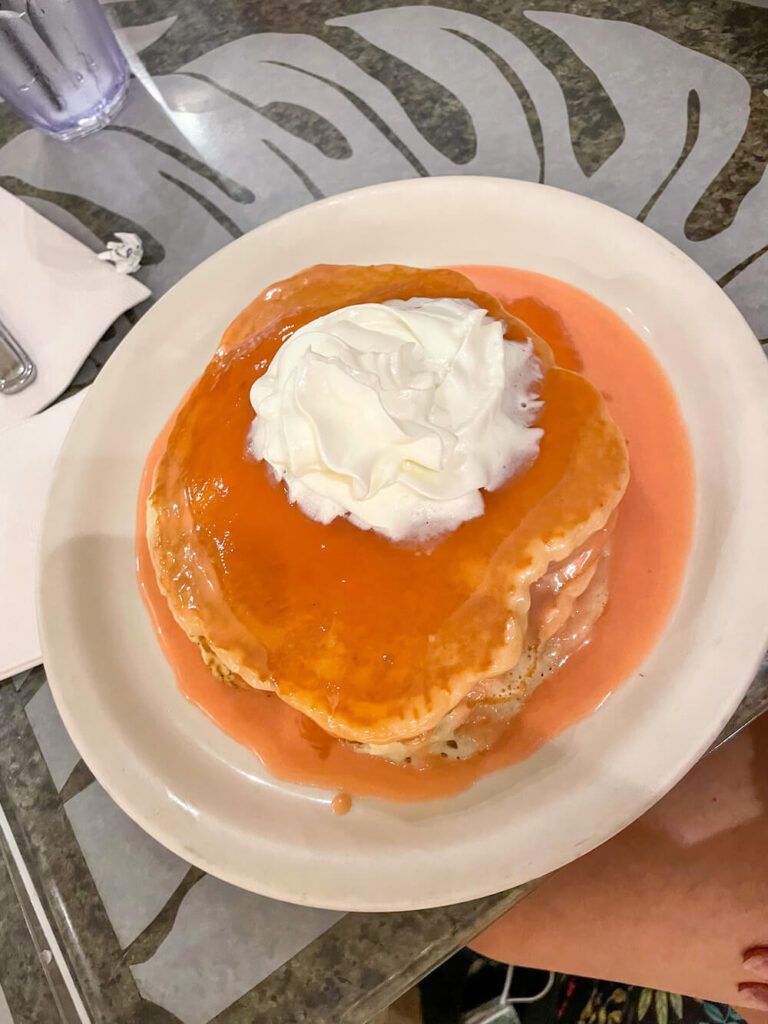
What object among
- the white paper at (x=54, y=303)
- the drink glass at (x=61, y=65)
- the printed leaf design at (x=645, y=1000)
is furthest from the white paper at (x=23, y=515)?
the printed leaf design at (x=645, y=1000)

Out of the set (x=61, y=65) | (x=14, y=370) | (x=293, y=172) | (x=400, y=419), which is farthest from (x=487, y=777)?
(x=61, y=65)

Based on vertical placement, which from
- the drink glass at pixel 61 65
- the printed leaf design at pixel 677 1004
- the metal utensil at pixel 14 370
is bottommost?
the printed leaf design at pixel 677 1004

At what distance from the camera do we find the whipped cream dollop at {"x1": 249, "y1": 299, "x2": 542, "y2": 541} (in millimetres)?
971

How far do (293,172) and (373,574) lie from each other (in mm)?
1023

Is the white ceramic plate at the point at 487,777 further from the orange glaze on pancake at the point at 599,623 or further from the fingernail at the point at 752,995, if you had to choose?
the fingernail at the point at 752,995

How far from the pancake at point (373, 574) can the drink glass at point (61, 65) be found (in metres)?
1.00

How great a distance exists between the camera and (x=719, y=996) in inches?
47.8

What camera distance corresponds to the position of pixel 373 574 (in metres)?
0.96

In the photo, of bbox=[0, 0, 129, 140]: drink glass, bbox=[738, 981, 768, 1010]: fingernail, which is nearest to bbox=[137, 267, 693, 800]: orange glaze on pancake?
bbox=[738, 981, 768, 1010]: fingernail

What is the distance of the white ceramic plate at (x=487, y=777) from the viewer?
909 millimetres

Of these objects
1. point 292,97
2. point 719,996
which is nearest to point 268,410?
point 292,97

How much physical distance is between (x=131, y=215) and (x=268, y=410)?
0.87 meters

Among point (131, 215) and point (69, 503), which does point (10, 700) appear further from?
point (131, 215)

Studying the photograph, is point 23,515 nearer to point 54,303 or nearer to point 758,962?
point 54,303
